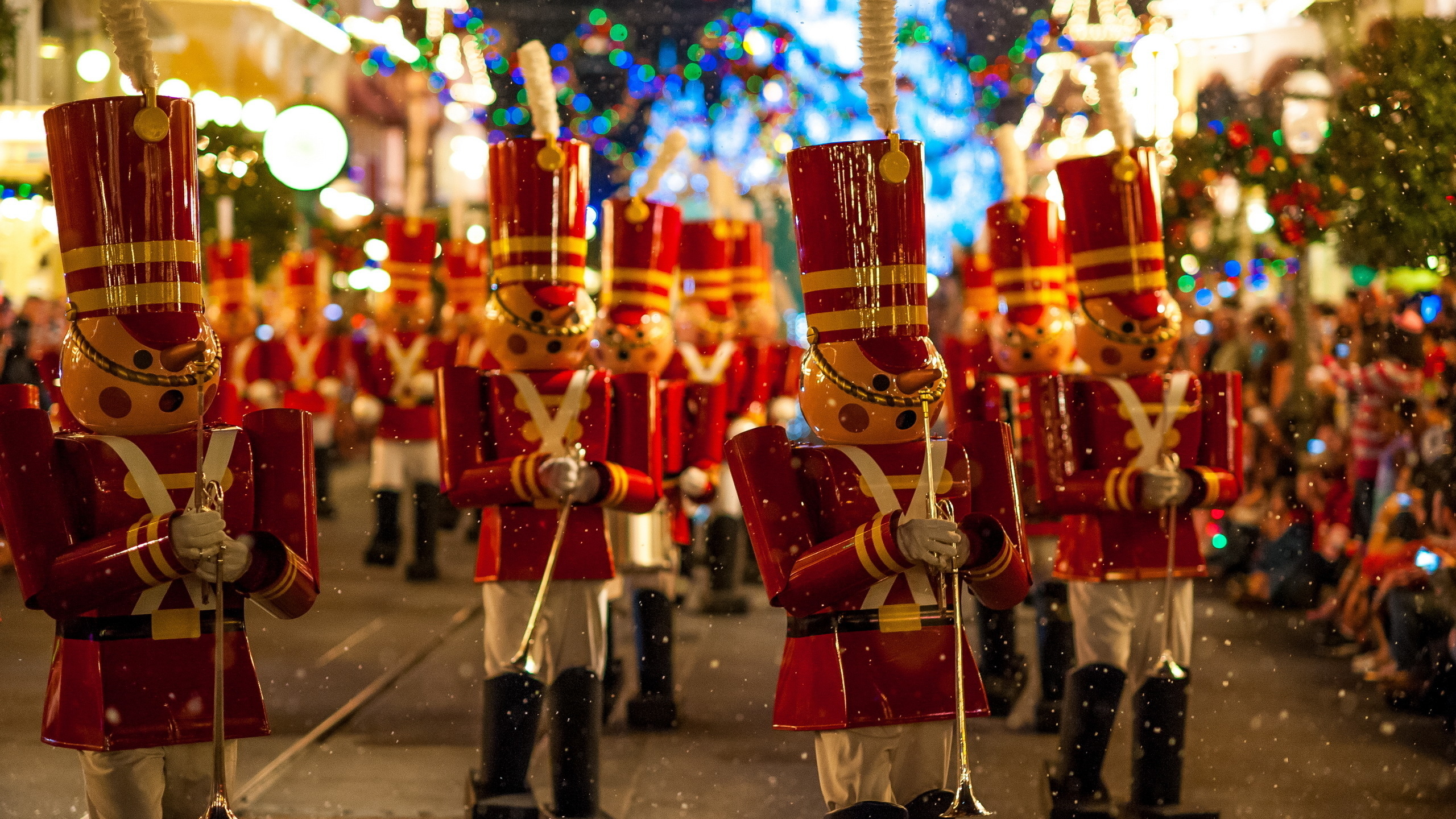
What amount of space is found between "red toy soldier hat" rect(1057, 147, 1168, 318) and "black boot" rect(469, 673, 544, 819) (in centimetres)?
207

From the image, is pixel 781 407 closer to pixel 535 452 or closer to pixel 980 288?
pixel 980 288

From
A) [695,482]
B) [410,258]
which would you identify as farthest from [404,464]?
[695,482]

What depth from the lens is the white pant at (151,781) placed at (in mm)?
3057

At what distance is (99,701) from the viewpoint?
3.01 metres

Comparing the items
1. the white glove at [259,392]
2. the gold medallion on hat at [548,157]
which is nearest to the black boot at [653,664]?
the gold medallion on hat at [548,157]

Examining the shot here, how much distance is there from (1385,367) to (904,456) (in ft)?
13.7

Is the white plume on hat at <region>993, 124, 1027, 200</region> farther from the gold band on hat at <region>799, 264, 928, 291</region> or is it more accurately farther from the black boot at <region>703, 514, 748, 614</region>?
the black boot at <region>703, 514, 748, 614</region>

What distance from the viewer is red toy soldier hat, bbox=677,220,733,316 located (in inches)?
291

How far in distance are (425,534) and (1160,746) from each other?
5.62 m

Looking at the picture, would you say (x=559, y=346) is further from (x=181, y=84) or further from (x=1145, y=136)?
(x=1145, y=136)

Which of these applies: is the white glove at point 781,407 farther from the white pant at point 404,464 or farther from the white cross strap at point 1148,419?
the white cross strap at point 1148,419

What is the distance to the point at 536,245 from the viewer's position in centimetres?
448

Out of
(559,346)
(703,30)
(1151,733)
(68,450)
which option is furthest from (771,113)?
(68,450)

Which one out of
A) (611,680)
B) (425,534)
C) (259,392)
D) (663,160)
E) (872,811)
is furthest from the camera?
(259,392)
